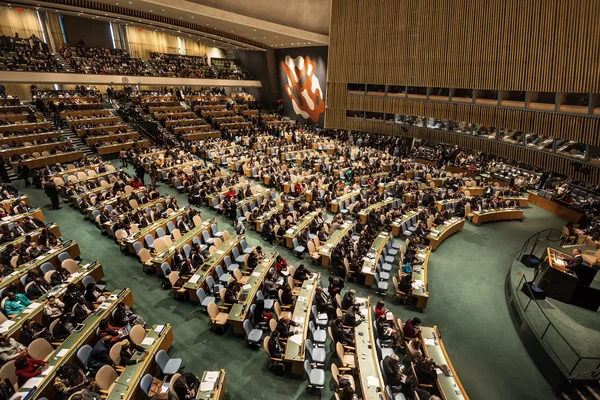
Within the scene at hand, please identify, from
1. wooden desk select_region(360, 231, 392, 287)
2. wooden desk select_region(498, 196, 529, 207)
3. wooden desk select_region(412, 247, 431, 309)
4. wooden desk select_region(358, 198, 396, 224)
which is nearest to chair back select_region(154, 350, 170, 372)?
wooden desk select_region(360, 231, 392, 287)

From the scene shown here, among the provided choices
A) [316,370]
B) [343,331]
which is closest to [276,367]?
[316,370]

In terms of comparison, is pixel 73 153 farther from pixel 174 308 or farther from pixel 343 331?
pixel 343 331

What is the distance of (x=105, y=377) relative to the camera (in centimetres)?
550

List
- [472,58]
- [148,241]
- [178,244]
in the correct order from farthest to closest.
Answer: [472,58] < [148,241] < [178,244]

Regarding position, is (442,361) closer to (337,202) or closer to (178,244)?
(178,244)

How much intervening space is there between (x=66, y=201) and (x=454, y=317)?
14875 millimetres

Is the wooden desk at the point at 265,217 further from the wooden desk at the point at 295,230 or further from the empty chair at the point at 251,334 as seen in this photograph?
the empty chair at the point at 251,334

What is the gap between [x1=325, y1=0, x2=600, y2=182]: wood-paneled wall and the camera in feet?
32.4

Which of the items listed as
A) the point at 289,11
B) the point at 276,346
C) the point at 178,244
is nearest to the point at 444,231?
the point at 276,346

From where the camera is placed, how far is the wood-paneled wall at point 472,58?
32.4ft

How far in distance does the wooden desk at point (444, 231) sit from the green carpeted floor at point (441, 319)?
29cm

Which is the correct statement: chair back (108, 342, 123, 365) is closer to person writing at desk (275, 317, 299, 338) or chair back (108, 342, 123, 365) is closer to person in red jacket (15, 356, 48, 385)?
person in red jacket (15, 356, 48, 385)

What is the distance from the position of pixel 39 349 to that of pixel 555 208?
20411mm

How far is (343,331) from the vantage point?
7.05 m
